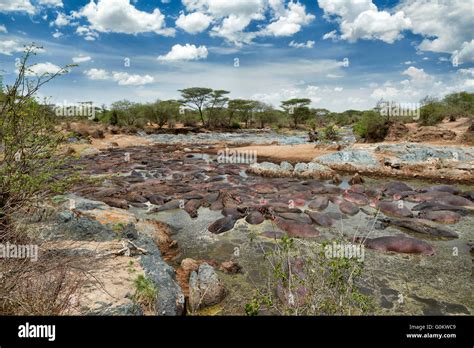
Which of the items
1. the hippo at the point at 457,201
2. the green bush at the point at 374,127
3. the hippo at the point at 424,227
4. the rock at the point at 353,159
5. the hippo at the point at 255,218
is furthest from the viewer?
the green bush at the point at 374,127

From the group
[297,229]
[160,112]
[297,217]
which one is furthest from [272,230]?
[160,112]

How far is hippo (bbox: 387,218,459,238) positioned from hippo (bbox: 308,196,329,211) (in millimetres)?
2234

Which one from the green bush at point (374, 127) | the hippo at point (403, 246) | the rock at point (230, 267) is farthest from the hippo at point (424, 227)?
the green bush at point (374, 127)

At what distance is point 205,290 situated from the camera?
17.8 feet

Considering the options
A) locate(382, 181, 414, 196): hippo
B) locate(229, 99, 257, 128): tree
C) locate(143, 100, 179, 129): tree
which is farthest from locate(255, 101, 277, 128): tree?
locate(382, 181, 414, 196): hippo

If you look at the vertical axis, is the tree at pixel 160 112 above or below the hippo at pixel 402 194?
above

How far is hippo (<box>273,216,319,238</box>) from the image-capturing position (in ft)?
27.7

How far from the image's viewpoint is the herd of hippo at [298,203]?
8656mm

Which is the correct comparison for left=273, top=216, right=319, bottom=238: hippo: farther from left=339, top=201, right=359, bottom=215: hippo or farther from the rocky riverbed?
left=339, top=201, right=359, bottom=215: hippo

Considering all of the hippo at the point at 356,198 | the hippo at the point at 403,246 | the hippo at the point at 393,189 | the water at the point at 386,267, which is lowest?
the water at the point at 386,267

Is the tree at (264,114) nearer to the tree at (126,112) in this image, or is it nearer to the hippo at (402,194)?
the tree at (126,112)
